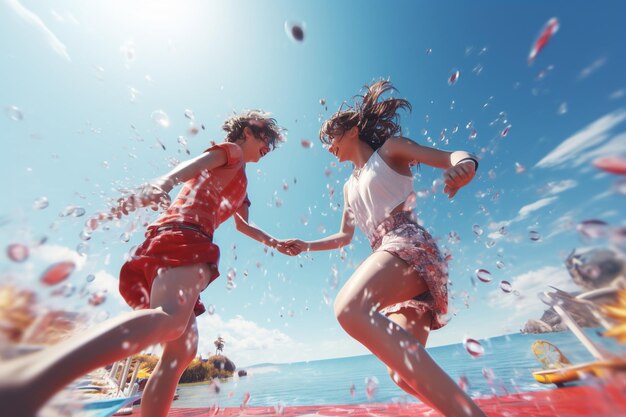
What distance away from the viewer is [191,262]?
5.31 ft

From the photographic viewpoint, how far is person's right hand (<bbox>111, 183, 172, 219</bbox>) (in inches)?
55.2

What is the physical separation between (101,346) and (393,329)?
1.15 m

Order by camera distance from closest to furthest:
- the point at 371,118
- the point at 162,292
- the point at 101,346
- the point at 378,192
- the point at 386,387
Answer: the point at 101,346 < the point at 162,292 < the point at 378,192 < the point at 371,118 < the point at 386,387

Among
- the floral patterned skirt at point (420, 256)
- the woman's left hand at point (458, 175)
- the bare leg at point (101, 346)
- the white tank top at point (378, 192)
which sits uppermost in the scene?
the white tank top at point (378, 192)

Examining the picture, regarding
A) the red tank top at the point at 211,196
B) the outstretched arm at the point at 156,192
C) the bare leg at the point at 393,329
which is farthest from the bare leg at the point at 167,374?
the bare leg at the point at 393,329

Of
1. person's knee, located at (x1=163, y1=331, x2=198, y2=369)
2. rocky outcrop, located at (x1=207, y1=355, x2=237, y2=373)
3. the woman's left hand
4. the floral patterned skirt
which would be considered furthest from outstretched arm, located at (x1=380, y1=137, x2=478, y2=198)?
rocky outcrop, located at (x1=207, y1=355, x2=237, y2=373)

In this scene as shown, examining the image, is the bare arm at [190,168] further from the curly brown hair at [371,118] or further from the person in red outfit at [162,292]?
the curly brown hair at [371,118]

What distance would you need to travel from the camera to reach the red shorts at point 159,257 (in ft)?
5.24

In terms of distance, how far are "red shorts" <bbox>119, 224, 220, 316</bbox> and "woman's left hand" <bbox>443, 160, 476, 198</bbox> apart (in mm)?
1391

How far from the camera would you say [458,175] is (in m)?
1.48

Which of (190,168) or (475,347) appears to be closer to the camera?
(190,168)

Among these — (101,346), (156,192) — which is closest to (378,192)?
(156,192)

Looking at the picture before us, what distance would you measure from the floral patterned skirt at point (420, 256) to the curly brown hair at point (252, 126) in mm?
1492

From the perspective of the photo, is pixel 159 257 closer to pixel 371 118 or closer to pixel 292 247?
pixel 292 247
